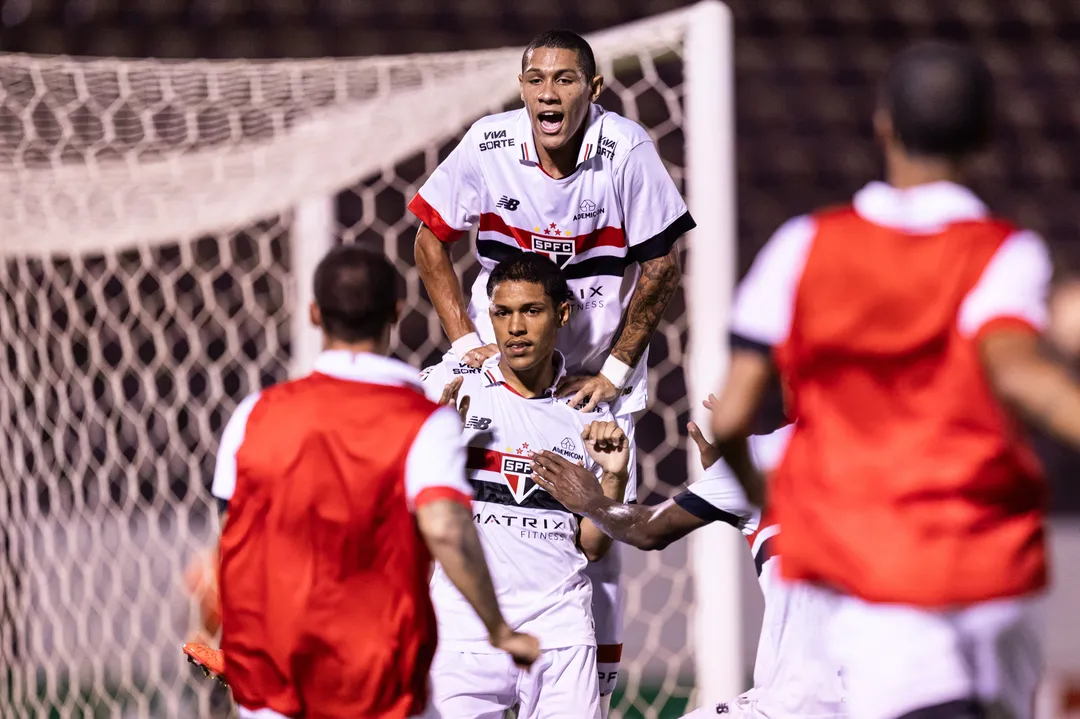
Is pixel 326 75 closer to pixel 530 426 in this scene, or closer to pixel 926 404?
pixel 530 426

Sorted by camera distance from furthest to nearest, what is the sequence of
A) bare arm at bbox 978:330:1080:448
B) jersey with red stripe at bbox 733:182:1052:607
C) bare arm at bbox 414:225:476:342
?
bare arm at bbox 414:225:476:342 → jersey with red stripe at bbox 733:182:1052:607 → bare arm at bbox 978:330:1080:448

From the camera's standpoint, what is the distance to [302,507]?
234 centimetres

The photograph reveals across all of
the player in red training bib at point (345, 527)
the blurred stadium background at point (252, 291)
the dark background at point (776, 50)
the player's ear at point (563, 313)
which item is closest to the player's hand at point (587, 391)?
the player's ear at point (563, 313)

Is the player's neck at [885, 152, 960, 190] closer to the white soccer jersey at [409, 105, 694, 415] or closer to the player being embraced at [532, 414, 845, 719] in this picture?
the player being embraced at [532, 414, 845, 719]

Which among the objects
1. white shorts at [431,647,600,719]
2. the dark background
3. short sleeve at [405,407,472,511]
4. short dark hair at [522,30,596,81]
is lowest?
white shorts at [431,647,600,719]

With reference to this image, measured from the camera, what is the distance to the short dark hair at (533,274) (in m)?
3.33

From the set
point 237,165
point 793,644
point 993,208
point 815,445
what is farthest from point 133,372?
point 815,445

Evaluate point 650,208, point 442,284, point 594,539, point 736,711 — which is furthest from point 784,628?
point 442,284

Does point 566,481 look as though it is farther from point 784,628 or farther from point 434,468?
point 434,468

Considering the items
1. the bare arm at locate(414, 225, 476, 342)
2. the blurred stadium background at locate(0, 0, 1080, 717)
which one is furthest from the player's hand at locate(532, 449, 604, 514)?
the blurred stadium background at locate(0, 0, 1080, 717)

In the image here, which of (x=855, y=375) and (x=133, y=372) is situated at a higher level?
(x=855, y=375)

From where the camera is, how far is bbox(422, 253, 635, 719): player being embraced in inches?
130

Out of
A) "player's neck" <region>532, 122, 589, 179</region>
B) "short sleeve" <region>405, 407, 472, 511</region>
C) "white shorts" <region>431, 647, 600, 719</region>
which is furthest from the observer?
"player's neck" <region>532, 122, 589, 179</region>

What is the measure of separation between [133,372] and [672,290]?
4755mm
